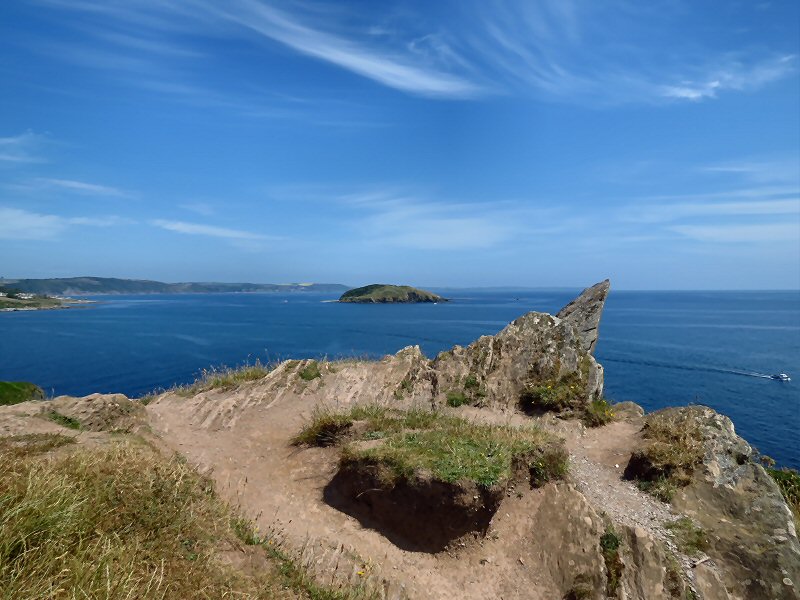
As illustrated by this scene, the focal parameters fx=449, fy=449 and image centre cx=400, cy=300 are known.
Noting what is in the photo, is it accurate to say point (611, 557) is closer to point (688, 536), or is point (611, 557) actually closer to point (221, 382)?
point (688, 536)

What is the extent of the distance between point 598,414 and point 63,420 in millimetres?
19486

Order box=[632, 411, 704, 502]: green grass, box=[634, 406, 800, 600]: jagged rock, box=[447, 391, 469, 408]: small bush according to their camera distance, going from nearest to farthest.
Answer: box=[634, 406, 800, 600]: jagged rock < box=[632, 411, 704, 502]: green grass < box=[447, 391, 469, 408]: small bush

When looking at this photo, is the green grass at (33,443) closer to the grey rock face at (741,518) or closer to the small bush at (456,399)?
the small bush at (456,399)

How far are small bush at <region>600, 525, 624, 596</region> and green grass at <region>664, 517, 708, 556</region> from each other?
1630 millimetres

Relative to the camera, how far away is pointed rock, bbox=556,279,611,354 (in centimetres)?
2711

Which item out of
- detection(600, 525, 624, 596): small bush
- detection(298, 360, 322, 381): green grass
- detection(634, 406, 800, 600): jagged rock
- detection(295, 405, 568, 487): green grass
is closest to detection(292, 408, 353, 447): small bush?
detection(295, 405, 568, 487): green grass

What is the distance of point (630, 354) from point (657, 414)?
2855 inches

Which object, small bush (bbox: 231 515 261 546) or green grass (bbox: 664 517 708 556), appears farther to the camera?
green grass (bbox: 664 517 708 556)

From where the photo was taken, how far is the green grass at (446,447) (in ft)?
40.6

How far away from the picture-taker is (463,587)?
10.8 m

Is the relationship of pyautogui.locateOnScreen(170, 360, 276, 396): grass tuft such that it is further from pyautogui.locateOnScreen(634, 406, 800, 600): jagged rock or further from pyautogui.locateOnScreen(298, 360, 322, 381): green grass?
pyautogui.locateOnScreen(634, 406, 800, 600): jagged rock

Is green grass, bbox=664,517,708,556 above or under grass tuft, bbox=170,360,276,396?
under

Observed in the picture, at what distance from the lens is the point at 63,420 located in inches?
549

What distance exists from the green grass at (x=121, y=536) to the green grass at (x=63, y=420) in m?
4.61
